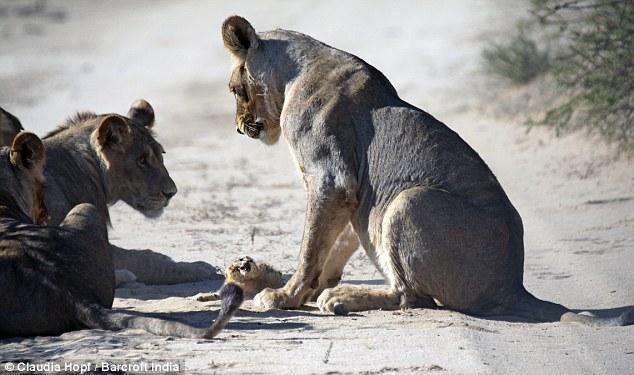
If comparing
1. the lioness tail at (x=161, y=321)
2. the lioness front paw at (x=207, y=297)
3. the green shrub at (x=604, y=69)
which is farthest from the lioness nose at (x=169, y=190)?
the green shrub at (x=604, y=69)

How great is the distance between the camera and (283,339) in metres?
6.97

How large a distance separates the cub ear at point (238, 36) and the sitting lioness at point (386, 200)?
1 cm

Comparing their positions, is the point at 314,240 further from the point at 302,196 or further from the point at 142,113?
the point at 302,196

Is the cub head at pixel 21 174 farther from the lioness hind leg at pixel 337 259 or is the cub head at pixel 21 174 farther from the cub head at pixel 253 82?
the lioness hind leg at pixel 337 259

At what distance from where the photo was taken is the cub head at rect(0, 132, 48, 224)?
25.1 ft

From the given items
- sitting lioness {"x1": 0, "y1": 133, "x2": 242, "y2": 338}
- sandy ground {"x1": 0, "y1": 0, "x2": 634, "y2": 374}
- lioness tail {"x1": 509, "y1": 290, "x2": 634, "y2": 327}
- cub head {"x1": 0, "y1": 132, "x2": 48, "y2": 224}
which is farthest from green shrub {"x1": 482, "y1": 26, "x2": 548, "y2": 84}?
sitting lioness {"x1": 0, "y1": 133, "x2": 242, "y2": 338}

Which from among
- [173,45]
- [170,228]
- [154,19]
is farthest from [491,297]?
[154,19]

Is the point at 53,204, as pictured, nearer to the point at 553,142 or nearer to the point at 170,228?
the point at 170,228

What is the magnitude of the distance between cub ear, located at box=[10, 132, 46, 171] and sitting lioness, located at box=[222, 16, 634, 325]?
65.2 inches

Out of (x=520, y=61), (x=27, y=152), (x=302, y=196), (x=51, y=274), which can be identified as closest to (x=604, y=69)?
(x=302, y=196)

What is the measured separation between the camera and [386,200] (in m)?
8.08

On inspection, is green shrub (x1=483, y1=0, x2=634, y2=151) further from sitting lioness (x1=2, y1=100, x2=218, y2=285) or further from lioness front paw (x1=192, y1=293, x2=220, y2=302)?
lioness front paw (x1=192, y1=293, x2=220, y2=302)

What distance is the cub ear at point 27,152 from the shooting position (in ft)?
25.0

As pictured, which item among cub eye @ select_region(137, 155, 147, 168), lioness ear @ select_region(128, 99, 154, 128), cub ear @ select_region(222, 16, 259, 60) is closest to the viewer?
cub ear @ select_region(222, 16, 259, 60)
